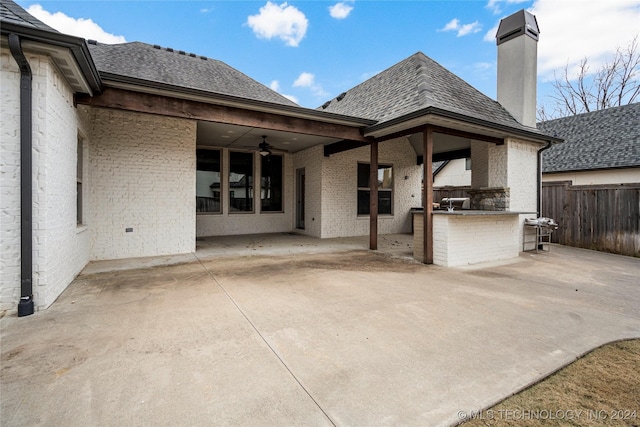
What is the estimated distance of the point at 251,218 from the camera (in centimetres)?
1036

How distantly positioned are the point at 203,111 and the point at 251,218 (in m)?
5.45

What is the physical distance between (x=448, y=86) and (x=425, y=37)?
6849mm

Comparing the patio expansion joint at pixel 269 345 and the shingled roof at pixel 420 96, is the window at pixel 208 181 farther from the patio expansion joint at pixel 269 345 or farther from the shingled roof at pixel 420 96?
the patio expansion joint at pixel 269 345

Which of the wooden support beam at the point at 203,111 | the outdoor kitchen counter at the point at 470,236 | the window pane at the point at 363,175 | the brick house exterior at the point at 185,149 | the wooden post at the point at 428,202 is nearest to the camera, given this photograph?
the brick house exterior at the point at 185,149

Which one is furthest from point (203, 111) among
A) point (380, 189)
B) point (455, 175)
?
point (455, 175)

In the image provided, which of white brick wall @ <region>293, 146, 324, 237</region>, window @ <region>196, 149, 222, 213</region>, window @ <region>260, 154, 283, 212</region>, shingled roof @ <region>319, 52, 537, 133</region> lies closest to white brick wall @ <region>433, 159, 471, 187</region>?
shingled roof @ <region>319, 52, 537, 133</region>

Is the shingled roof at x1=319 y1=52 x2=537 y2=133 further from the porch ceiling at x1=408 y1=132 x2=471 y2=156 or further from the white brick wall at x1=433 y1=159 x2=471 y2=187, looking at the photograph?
the white brick wall at x1=433 y1=159 x2=471 y2=187

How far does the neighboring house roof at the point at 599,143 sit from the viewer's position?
930 cm

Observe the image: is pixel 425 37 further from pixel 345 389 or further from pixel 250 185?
pixel 345 389

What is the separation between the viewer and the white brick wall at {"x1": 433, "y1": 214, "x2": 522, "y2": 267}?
575 centimetres

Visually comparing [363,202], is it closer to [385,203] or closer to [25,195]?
[385,203]

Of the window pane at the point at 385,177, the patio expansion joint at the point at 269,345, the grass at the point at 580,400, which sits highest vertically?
the window pane at the point at 385,177

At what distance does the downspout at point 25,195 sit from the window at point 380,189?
8.47 metres

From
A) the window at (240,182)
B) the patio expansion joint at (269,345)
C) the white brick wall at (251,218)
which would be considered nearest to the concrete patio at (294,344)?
Result: the patio expansion joint at (269,345)
